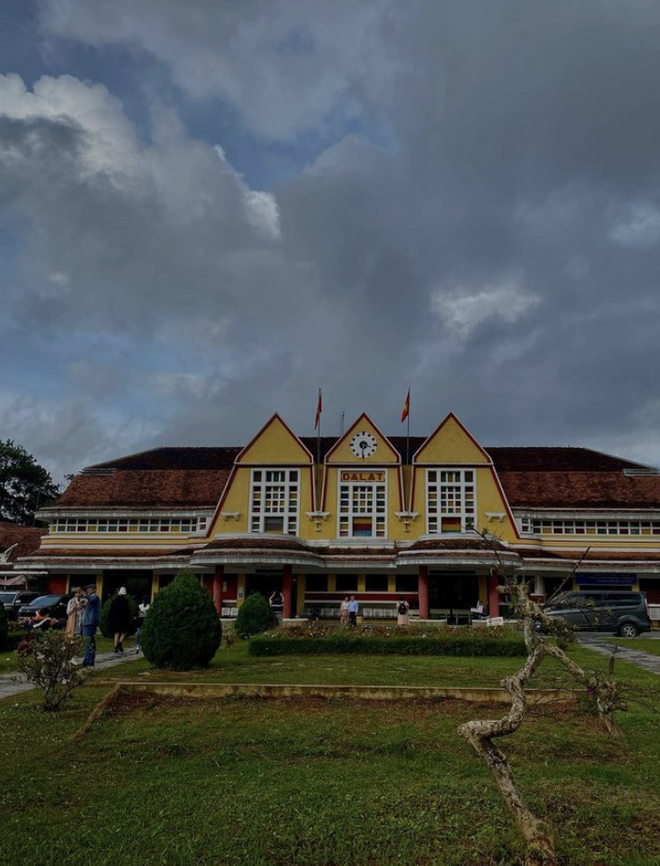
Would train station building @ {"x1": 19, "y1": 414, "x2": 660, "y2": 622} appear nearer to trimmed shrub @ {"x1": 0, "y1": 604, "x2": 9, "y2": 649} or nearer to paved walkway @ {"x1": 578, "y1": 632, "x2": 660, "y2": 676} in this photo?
paved walkway @ {"x1": 578, "y1": 632, "x2": 660, "y2": 676}

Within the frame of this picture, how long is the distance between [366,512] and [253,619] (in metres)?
12.9

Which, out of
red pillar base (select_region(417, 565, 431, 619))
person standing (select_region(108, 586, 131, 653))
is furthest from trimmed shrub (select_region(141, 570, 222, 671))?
red pillar base (select_region(417, 565, 431, 619))

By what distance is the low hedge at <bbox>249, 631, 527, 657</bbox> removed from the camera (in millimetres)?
18750

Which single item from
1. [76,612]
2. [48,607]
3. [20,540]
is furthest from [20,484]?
[76,612]

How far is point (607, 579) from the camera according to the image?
36562mm

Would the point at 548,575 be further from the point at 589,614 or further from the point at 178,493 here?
the point at 589,614

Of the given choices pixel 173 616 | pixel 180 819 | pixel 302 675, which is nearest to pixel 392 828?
pixel 180 819

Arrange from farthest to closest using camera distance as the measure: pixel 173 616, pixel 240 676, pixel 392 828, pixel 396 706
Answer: pixel 173 616
pixel 240 676
pixel 396 706
pixel 392 828

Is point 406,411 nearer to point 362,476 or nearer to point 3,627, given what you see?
point 362,476

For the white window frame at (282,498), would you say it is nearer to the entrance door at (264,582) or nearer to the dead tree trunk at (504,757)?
the entrance door at (264,582)

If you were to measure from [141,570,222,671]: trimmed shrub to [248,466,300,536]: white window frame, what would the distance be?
21.8 metres

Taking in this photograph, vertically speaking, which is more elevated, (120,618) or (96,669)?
(120,618)

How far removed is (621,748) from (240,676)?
7.63 metres

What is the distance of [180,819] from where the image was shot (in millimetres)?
6027
